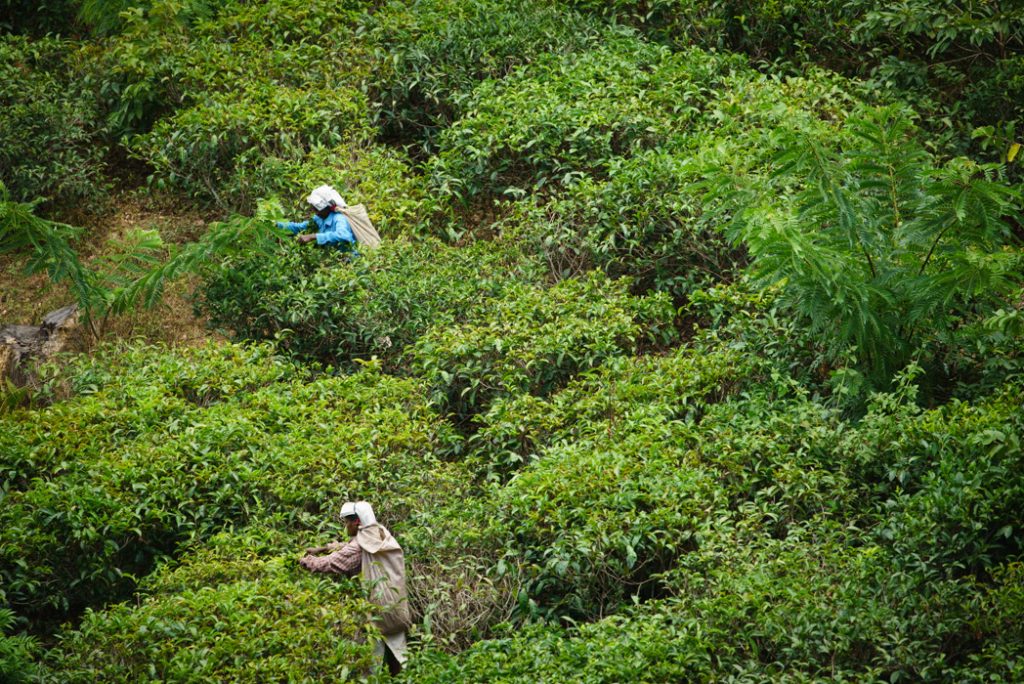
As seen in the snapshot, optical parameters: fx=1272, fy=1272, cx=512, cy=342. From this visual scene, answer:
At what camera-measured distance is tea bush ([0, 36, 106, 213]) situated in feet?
47.3

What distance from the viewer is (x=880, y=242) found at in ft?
32.5

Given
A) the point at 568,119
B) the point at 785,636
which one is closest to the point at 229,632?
the point at 785,636

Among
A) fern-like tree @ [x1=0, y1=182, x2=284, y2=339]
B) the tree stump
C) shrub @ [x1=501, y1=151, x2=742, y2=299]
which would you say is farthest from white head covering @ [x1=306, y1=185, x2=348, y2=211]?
the tree stump

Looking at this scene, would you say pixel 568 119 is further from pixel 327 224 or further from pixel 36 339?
pixel 36 339

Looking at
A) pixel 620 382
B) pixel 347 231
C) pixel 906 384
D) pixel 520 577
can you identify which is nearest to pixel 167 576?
pixel 520 577

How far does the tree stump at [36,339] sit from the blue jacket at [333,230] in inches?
90.6

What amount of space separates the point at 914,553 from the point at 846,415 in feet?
5.70

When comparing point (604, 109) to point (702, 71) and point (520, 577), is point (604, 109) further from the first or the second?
point (520, 577)

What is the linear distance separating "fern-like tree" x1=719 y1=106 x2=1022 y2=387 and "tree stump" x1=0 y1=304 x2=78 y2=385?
6627mm

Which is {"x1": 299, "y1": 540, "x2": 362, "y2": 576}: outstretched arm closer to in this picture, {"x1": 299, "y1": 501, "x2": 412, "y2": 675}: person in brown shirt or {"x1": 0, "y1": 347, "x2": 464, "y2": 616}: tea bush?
{"x1": 299, "y1": 501, "x2": 412, "y2": 675}: person in brown shirt

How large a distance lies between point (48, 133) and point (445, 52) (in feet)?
15.3

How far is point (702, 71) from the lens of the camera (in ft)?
47.4

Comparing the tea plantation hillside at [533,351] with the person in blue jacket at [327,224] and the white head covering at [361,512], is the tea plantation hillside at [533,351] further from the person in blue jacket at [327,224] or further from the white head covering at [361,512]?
the white head covering at [361,512]

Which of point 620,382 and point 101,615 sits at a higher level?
point 620,382
